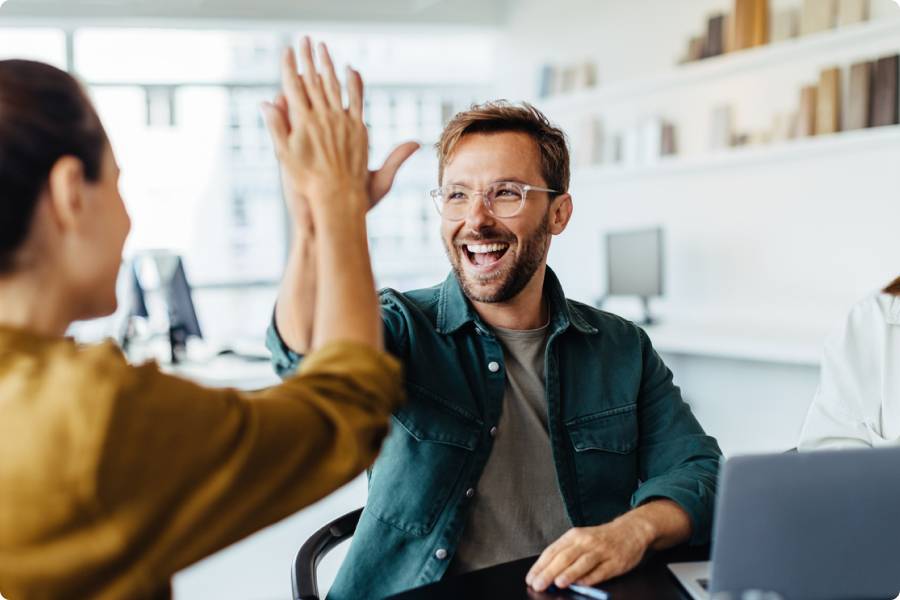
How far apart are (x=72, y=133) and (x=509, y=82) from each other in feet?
20.0

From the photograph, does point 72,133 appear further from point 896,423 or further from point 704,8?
point 704,8

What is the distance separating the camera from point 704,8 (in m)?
5.11

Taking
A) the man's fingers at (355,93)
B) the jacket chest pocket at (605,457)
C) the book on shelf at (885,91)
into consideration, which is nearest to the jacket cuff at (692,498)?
the jacket chest pocket at (605,457)

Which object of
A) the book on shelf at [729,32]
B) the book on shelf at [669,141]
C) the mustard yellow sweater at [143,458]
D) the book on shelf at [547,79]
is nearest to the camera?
the mustard yellow sweater at [143,458]

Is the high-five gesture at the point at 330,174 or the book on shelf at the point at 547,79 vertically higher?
the book on shelf at the point at 547,79

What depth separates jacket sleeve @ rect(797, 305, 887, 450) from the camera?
1.78 m

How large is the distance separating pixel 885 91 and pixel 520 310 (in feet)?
9.78

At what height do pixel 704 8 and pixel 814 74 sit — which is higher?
pixel 704 8

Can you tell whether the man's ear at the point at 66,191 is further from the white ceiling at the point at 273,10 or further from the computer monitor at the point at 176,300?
the white ceiling at the point at 273,10

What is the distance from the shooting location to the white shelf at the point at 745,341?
4004 millimetres

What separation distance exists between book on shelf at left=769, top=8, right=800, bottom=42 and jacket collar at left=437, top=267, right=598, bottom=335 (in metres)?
3.29

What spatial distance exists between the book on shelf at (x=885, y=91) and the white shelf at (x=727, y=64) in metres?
0.14

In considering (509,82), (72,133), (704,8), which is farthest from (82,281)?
(509,82)

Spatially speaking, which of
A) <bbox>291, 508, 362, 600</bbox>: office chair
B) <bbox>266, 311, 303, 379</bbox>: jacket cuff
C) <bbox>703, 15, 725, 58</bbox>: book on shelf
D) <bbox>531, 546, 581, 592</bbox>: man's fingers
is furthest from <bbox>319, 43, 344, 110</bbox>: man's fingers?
<bbox>703, 15, 725, 58</bbox>: book on shelf
